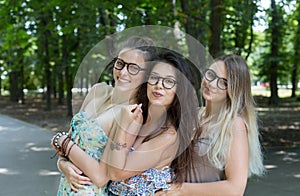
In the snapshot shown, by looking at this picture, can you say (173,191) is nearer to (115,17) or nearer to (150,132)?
(150,132)

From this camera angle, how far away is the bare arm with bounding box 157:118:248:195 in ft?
5.69

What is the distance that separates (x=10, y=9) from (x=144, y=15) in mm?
4162

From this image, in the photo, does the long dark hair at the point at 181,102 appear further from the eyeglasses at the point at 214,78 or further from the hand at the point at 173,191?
the eyeglasses at the point at 214,78

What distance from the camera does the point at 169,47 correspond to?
168 centimetres

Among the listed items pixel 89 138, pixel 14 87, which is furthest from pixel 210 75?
pixel 14 87

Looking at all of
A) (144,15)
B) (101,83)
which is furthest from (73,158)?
(144,15)

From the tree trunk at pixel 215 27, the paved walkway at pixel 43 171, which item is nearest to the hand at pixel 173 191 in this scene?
the paved walkway at pixel 43 171

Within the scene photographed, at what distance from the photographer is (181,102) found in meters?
1.60

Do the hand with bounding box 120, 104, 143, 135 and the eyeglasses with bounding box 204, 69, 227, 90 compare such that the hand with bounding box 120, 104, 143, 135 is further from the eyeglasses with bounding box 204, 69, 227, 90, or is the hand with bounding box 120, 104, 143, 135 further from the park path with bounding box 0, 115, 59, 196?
the park path with bounding box 0, 115, 59, 196

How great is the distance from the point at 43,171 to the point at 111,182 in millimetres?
5053

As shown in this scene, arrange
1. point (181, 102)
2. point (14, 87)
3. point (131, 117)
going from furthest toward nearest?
point (14, 87) < point (181, 102) < point (131, 117)

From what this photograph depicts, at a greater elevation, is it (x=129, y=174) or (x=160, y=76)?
(x=160, y=76)

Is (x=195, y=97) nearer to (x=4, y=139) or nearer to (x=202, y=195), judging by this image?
(x=202, y=195)

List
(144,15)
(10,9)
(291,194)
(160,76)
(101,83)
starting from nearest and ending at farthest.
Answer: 1. (160,76)
2. (101,83)
3. (291,194)
4. (144,15)
5. (10,9)
